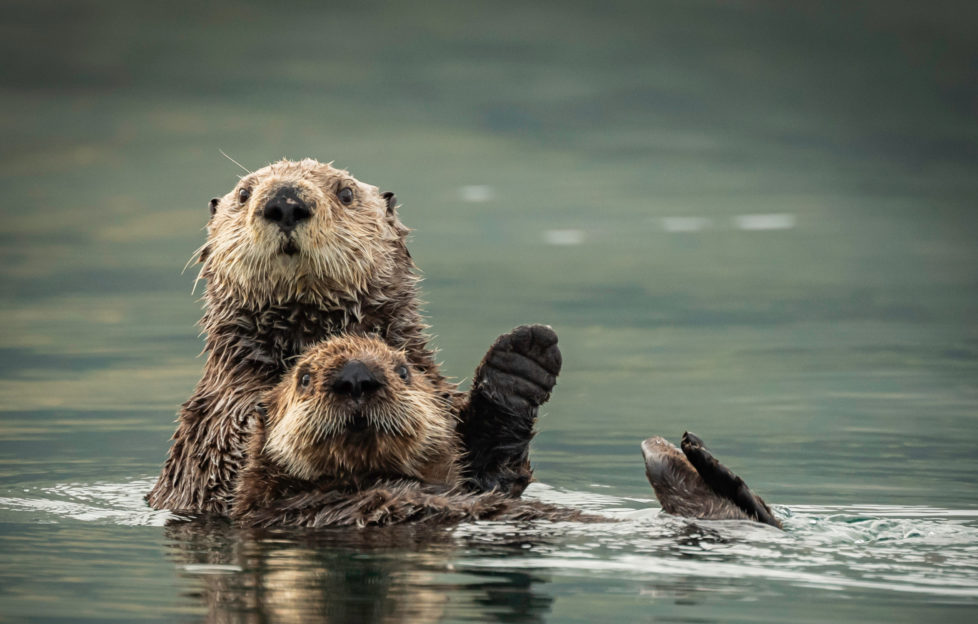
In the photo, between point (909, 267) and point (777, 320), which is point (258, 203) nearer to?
point (777, 320)

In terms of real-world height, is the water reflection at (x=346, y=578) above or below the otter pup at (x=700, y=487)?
below

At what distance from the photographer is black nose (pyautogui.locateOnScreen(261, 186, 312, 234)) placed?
5.65m

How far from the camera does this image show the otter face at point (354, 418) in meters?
5.16

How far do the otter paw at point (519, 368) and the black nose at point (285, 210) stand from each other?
86cm

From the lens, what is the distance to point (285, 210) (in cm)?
565

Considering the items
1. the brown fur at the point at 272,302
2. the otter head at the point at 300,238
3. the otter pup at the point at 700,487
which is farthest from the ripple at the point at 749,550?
the otter head at the point at 300,238

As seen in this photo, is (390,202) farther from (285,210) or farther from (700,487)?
(700,487)

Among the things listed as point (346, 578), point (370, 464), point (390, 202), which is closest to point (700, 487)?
point (370, 464)

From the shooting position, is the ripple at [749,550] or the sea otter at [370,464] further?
the sea otter at [370,464]

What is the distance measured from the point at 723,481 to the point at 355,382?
1.25m

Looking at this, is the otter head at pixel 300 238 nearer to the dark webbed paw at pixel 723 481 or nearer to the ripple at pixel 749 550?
the ripple at pixel 749 550

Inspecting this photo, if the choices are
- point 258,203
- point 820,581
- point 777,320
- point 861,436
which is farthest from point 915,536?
point 777,320

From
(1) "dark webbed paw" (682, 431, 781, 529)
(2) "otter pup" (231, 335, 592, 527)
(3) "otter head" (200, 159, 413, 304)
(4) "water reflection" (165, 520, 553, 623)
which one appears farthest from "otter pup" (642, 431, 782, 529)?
(3) "otter head" (200, 159, 413, 304)

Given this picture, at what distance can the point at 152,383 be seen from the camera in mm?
10102
